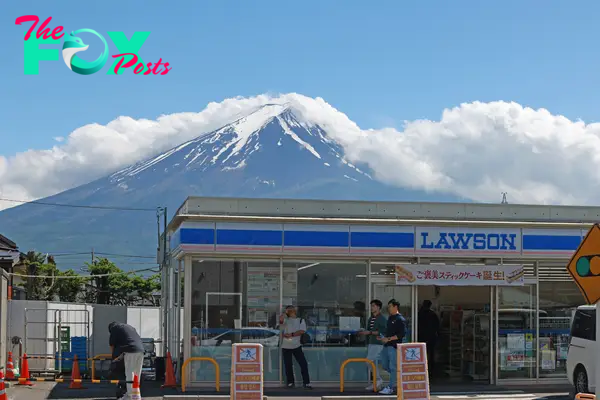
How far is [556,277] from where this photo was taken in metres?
21.2

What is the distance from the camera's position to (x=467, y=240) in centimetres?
2038

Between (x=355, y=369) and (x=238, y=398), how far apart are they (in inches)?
194

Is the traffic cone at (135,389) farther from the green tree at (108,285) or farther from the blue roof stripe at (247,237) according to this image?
the green tree at (108,285)

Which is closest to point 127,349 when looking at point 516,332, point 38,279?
point 516,332

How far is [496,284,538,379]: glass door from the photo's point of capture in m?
20.6

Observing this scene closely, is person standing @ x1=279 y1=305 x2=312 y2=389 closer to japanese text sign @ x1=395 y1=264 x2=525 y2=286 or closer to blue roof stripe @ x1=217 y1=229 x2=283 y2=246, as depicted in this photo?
blue roof stripe @ x1=217 y1=229 x2=283 y2=246

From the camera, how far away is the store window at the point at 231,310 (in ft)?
63.8

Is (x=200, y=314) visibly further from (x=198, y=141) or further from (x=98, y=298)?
(x=198, y=141)

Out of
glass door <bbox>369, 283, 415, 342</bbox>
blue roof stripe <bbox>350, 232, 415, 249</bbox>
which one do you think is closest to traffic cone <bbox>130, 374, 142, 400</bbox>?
blue roof stripe <bbox>350, 232, 415, 249</bbox>

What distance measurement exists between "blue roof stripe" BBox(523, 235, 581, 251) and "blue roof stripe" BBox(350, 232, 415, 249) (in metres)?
2.60

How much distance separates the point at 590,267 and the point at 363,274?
9805mm

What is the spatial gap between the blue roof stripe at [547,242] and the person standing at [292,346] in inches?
207

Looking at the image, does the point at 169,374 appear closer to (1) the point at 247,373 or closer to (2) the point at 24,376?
(2) the point at 24,376

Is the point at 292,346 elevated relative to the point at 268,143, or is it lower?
lower
